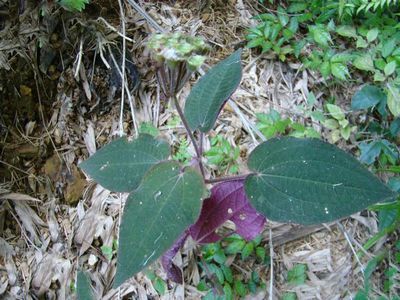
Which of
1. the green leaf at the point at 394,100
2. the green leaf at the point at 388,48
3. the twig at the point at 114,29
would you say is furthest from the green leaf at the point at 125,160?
the green leaf at the point at 388,48

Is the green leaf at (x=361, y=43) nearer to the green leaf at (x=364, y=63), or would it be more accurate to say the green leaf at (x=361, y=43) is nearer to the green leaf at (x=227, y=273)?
the green leaf at (x=364, y=63)

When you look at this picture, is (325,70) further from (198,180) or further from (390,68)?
(198,180)

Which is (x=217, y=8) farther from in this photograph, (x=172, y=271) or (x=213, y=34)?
(x=172, y=271)

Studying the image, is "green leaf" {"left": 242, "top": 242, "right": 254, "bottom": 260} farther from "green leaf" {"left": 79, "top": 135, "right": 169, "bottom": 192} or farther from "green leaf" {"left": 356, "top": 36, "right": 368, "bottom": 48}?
"green leaf" {"left": 356, "top": 36, "right": 368, "bottom": 48}

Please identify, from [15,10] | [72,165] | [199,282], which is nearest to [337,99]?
[199,282]

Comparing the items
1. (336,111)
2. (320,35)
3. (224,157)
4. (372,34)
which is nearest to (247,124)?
(224,157)

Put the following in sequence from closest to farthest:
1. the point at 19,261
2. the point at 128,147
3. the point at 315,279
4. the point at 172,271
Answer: the point at 128,147 < the point at 172,271 < the point at 315,279 < the point at 19,261

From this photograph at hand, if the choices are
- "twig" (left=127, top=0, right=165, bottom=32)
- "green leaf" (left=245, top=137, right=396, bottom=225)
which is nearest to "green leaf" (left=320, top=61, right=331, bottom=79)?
"twig" (left=127, top=0, right=165, bottom=32)
